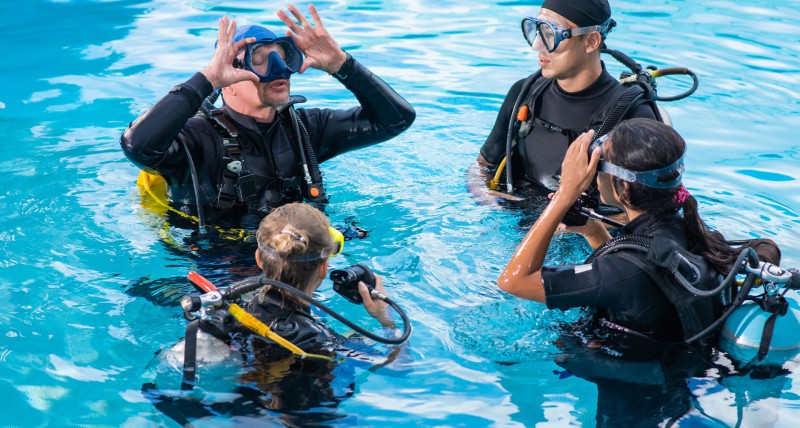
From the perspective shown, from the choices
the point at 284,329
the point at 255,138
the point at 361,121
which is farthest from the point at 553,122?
the point at 284,329

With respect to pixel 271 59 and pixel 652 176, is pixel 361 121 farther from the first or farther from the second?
pixel 652 176

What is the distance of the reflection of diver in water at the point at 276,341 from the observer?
3072mm

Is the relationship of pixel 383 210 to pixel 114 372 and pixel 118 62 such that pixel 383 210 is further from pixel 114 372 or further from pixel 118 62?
pixel 118 62

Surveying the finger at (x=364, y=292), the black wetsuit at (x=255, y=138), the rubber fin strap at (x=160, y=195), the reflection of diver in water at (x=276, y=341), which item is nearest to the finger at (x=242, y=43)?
the black wetsuit at (x=255, y=138)

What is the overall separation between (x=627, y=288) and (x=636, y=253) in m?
0.13

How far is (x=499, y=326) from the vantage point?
408cm

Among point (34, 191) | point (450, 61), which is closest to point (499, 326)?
point (34, 191)

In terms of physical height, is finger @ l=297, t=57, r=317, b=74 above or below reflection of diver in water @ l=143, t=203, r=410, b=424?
above

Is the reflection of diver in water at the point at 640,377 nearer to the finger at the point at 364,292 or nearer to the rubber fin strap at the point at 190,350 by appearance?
the finger at the point at 364,292

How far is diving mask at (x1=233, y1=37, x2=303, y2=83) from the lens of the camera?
418 cm

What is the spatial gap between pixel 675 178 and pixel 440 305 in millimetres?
1532

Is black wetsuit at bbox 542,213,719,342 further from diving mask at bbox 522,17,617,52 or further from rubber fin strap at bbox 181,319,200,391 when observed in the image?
diving mask at bbox 522,17,617,52

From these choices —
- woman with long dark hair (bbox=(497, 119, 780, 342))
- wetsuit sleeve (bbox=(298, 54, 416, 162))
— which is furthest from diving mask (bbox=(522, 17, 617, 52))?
woman with long dark hair (bbox=(497, 119, 780, 342))

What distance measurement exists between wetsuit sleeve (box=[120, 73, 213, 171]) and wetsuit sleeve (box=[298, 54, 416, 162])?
82 cm
